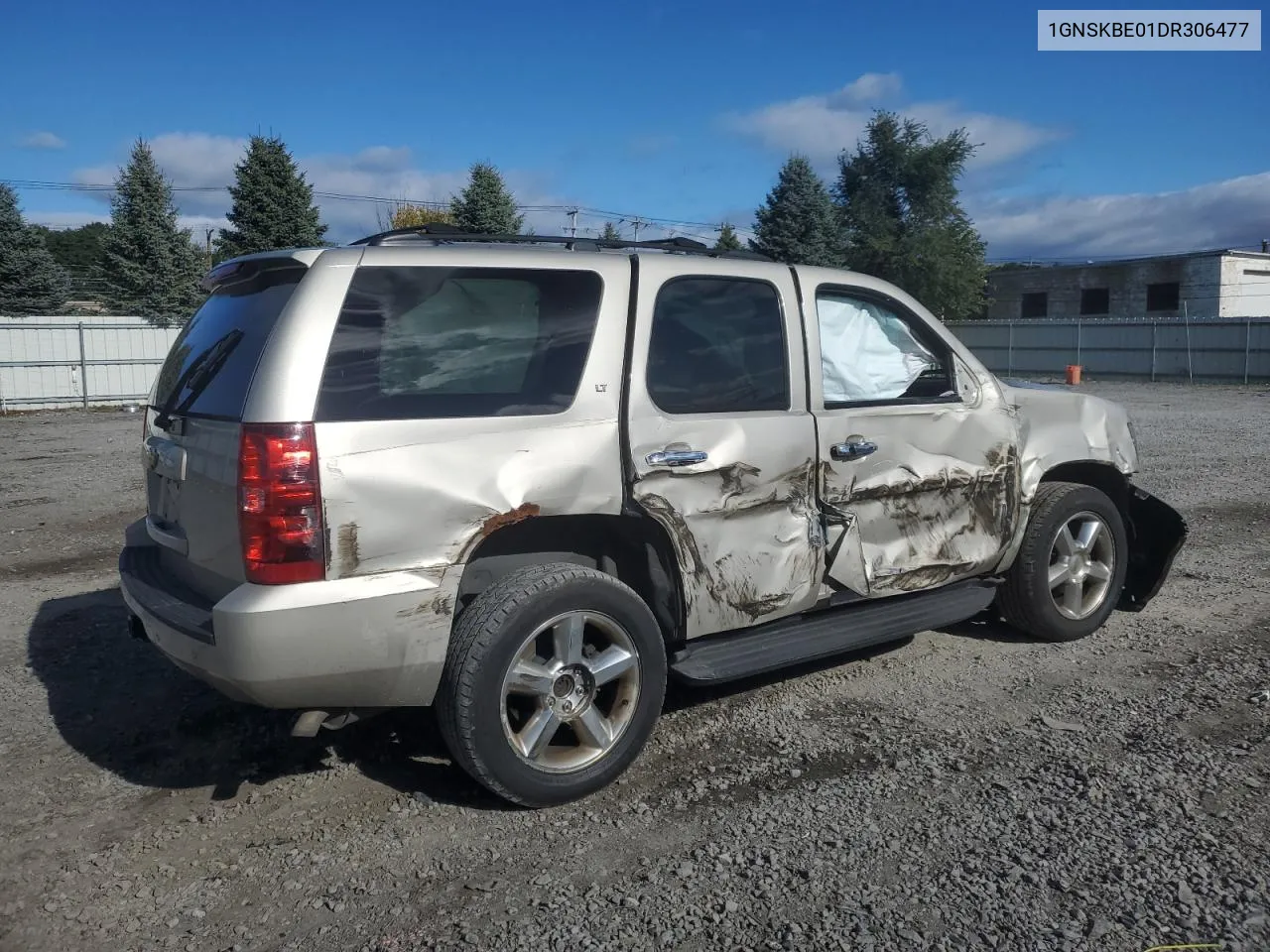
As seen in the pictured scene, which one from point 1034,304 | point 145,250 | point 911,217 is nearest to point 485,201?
point 145,250

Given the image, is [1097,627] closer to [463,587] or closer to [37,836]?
[463,587]

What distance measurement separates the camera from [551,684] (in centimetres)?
368

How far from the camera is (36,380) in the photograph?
949 inches

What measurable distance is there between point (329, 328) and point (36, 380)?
24.3 meters

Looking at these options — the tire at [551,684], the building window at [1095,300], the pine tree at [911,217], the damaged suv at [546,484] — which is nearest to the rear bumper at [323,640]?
the damaged suv at [546,484]

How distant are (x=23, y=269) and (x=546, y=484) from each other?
32.0 m

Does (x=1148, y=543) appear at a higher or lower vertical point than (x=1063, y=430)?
lower

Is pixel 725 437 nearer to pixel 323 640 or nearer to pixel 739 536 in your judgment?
pixel 739 536

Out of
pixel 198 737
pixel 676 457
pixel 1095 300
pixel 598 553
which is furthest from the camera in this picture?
pixel 1095 300

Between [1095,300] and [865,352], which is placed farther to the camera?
[1095,300]

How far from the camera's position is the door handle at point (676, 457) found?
12.8 feet

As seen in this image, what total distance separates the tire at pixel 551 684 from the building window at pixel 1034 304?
49.8 m

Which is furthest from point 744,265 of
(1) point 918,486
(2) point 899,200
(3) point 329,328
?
(2) point 899,200

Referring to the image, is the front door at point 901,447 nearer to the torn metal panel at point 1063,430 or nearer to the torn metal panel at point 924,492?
the torn metal panel at point 924,492
